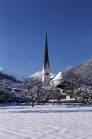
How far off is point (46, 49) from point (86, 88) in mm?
41540

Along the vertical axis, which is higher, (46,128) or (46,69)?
(46,69)

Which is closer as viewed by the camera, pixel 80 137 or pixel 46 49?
pixel 80 137

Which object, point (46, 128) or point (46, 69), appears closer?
point (46, 128)

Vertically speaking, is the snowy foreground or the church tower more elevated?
the church tower

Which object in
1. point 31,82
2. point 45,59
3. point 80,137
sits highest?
point 45,59

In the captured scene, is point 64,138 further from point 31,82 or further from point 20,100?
point 20,100

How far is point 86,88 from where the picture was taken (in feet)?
129

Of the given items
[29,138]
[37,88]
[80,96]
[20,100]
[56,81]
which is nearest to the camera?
[29,138]

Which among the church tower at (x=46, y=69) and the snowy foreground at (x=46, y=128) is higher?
the church tower at (x=46, y=69)

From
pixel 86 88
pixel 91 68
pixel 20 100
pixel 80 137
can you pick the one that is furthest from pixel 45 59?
pixel 80 137

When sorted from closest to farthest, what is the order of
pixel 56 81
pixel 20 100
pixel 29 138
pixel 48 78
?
1. pixel 29 138
2. pixel 20 100
3. pixel 56 81
4. pixel 48 78

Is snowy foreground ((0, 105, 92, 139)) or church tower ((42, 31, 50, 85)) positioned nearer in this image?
snowy foreground ((0, 105, 92, 139))

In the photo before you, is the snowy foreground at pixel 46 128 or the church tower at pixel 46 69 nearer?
the snowy foreground at pixel 46 128

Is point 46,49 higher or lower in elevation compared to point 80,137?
higher
